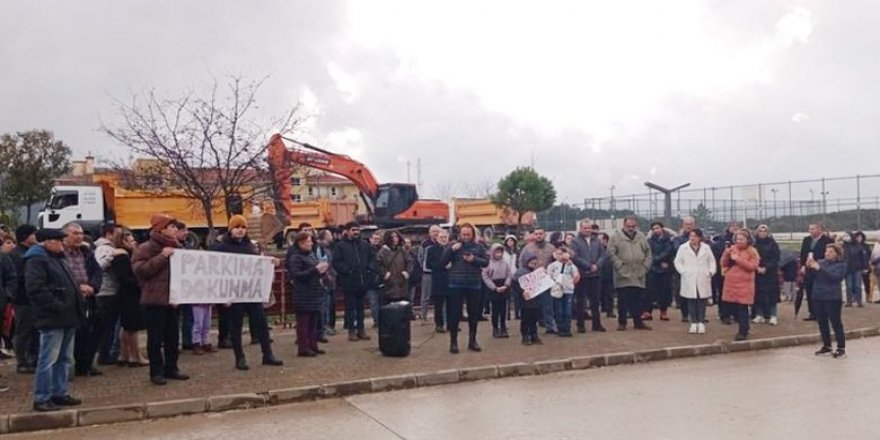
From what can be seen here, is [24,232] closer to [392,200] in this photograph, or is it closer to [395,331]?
[395,331]

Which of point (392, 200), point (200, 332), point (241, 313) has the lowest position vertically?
point (200, 332)

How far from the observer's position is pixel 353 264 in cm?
1265

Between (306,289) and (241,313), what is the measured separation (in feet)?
3.19

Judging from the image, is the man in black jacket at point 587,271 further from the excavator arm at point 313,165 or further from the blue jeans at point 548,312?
the excavator arm at point 313,165

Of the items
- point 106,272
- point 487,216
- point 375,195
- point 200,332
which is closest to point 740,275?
point 200,332

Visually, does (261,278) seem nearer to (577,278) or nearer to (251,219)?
(577,278)

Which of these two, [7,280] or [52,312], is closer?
[52,312]

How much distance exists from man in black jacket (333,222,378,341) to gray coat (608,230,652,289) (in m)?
4.35

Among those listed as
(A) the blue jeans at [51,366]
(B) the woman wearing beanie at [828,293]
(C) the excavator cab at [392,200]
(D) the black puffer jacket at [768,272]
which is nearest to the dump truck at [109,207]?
(C) the excavator cab at [392,200]

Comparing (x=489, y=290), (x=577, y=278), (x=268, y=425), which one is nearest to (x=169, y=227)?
(x=268, y=425)

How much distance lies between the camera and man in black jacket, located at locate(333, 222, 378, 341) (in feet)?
41.5

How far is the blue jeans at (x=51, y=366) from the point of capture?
798 centimetres

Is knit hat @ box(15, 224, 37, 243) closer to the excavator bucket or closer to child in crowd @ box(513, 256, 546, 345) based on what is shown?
child in crowd @ box(513, 256, 546, 345)

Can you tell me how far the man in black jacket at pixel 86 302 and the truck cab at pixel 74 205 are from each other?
70.8ft
